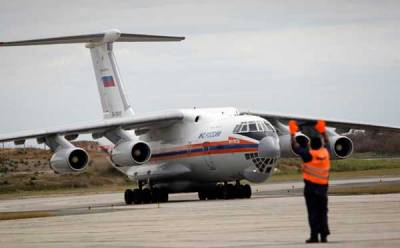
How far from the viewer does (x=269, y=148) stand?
98.4 feet

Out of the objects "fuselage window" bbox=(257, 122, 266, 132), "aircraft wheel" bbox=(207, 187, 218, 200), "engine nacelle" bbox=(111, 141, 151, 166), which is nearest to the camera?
"fuselage window" bbox=(257, 122, 266, 132)

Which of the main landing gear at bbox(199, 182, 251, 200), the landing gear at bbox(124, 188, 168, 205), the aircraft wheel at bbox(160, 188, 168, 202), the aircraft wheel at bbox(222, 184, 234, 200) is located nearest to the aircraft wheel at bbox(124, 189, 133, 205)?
the landing gear at bbox(124, 188, 168, 205)

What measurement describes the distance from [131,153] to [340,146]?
7.64 m

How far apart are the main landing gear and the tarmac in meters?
7.41

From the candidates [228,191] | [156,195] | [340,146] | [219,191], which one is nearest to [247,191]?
[228,191]

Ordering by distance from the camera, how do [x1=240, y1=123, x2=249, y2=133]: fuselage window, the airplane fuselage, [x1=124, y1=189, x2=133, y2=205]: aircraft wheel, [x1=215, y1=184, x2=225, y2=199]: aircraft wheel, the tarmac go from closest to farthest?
the tarmac
the airplane fuselage
[x1=240, y1=123, x2=249, y2=133]: fuselage window
[x1=215, y1=184, x2=225, y2=199]: aircraft wheel
[x1=124, y1=189, x2=133, y2=205]: aircraft wheel

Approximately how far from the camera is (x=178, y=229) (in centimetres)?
1764

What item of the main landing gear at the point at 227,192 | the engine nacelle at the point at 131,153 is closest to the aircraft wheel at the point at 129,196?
the engine nacelle at the point at 131,153

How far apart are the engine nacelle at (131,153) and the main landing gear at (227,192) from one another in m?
2.64

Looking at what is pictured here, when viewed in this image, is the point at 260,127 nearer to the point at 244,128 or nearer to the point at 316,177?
the point at 244,128

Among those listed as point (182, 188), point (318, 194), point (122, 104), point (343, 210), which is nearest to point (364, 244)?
point (318, 194)

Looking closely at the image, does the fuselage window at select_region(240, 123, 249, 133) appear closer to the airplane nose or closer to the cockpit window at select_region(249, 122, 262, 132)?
the cockpit window at select_region(249, 122, 262, 132)

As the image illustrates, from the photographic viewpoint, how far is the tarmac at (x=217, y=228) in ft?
47.9

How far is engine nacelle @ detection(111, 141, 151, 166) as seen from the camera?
105 ft
